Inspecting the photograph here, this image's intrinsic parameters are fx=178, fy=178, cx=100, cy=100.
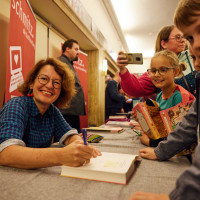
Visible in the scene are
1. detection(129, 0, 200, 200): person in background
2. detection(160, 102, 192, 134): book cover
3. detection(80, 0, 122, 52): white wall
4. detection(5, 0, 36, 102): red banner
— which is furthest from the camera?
detection(80, 0, 122, 52): white wall

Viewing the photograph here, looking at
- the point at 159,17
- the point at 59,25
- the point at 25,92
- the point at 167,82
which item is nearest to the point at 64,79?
the point at 25,92

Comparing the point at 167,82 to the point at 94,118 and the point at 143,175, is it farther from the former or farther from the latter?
the point at 94,118

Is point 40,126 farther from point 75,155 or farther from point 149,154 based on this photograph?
point 149,154

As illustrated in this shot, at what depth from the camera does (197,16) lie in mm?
544

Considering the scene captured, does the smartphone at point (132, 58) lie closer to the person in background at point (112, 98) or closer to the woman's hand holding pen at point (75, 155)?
the woman's hand holding pen at point (75, 155)

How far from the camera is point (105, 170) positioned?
2.02 feet

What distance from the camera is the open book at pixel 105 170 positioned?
0.60 meters

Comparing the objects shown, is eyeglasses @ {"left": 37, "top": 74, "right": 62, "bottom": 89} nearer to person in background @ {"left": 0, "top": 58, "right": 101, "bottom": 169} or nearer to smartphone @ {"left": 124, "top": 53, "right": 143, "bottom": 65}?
person in background @ {"left": 0, "top": 58, "right": 101, "bottom": 169}

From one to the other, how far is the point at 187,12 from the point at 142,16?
18.5 feet

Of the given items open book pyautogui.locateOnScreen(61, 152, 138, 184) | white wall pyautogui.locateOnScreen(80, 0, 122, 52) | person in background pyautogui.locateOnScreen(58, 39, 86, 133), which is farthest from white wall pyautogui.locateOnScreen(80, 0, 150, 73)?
open book pyautogui.locateOnScreen(61, 152, 138, 184)

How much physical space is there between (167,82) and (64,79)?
0.73 m

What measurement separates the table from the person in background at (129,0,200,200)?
0.10 metres

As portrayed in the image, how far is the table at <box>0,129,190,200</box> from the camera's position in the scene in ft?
1.70

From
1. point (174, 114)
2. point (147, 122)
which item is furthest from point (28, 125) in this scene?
point (174, 114)
